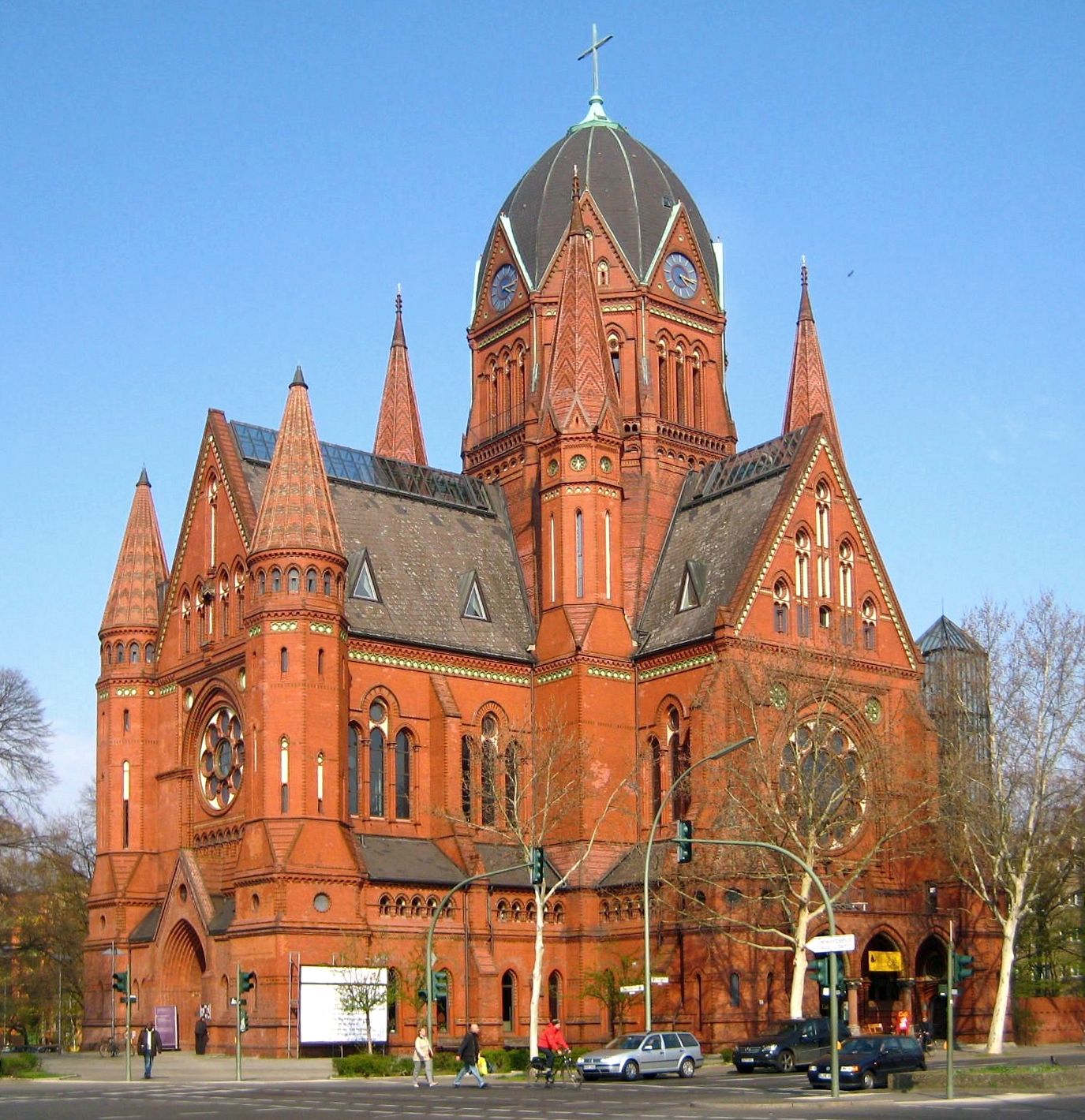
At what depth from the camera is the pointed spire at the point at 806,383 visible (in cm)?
8269

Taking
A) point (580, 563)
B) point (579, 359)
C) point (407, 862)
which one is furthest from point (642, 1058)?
point (579, 359)

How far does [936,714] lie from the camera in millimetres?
77250

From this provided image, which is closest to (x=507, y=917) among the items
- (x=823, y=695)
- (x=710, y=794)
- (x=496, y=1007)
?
(x=496, y=1007)

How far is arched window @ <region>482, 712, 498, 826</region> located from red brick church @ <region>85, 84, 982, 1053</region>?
141 mm

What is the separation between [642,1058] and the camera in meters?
49.3

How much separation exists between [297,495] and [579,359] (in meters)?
14.5

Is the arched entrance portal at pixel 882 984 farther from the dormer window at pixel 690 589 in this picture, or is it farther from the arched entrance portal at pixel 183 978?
the arched entrance portal at pixel 183 978

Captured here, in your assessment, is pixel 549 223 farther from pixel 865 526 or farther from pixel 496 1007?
pixel 496 1007

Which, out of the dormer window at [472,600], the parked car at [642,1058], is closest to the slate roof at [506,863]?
the dormer window at [472,600]

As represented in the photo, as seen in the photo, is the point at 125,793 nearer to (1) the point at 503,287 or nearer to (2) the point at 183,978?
(2) the point at 183,978

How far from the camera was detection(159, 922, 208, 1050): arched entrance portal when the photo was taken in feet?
210

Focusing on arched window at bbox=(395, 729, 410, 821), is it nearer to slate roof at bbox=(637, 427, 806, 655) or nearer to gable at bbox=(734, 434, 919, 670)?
slate roof at bbox=(637, 427, 806, 655)

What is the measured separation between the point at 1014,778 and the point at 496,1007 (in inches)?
764

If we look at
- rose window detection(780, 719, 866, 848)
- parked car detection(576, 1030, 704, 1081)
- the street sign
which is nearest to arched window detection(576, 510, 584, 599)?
rose window detection(780, 719, 866, 848)
